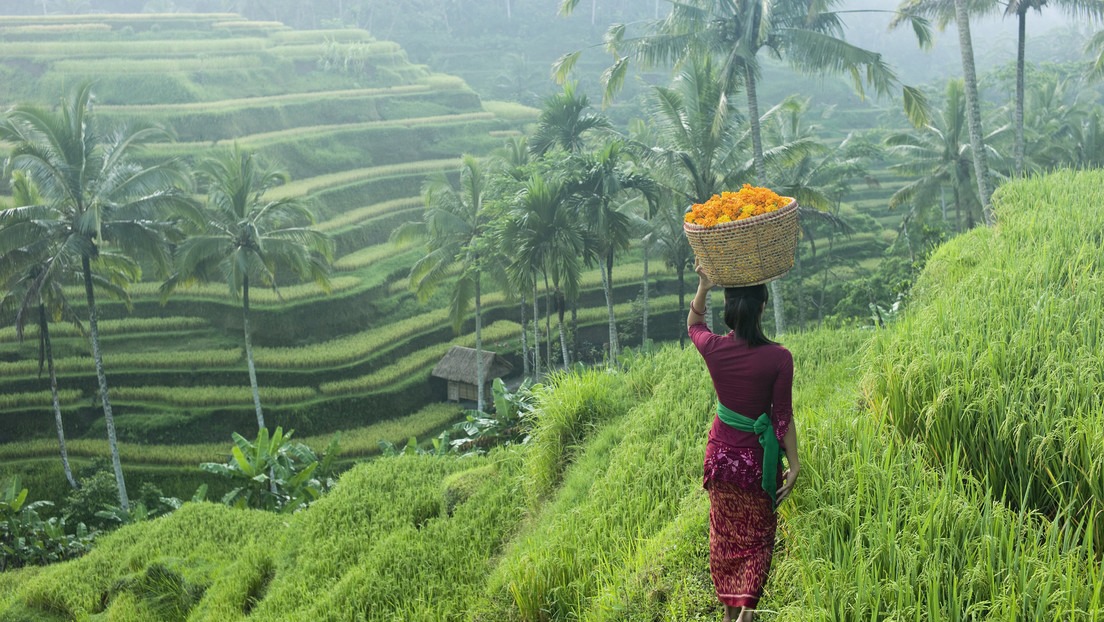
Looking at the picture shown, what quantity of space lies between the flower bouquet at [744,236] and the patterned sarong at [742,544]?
868mm

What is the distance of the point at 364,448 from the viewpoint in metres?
17.3

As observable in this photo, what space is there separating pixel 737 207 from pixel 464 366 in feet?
55.5

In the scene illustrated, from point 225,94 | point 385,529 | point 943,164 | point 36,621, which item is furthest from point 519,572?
point 225,94

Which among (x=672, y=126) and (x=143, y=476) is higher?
(x=672, y=126)

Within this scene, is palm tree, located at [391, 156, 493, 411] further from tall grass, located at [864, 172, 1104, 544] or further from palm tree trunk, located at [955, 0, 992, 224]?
tall grass, located at [864, 172, 1104, 544]

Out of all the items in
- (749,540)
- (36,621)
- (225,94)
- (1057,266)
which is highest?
(225,94)

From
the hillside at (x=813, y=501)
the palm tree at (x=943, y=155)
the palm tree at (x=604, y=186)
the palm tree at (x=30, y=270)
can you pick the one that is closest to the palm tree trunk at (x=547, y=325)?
the palm tree at (x=604, y=186)

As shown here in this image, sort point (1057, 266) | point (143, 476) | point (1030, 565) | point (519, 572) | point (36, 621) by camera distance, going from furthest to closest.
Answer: point (143, 476), point (36, 621), point (1057, 266), point (519, 572), point (1030, 565)

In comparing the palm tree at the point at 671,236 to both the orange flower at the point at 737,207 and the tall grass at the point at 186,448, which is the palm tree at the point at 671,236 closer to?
the tall grass at the point at 186,448

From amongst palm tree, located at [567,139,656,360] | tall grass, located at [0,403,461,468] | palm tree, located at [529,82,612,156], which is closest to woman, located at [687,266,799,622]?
palm tree, located at [567,139,656,360]

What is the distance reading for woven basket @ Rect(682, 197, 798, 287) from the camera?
126 inches

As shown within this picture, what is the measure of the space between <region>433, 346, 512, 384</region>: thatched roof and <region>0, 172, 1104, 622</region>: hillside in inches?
458

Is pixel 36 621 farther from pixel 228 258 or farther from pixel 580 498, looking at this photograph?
pixel 228 258

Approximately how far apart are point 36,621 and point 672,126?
12363 mm
